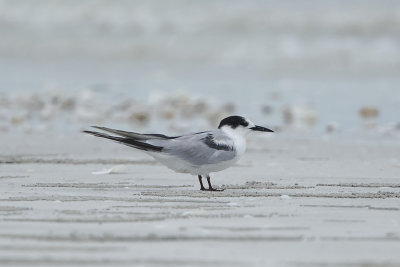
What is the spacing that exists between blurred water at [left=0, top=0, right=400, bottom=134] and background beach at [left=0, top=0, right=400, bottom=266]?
0.13 feet

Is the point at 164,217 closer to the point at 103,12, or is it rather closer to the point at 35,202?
the point at 35,202

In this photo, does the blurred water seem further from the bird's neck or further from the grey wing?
the grey wing

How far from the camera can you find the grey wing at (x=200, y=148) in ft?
18.0

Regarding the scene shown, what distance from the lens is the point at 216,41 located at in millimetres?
16953

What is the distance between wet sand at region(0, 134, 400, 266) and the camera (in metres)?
3.44

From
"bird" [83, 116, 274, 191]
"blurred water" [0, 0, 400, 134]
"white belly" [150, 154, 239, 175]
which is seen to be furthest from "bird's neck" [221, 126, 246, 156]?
"blurred water" [0, 0, 400, 134]

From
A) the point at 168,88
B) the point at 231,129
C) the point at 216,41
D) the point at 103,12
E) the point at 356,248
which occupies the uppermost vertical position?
the point at 103,12

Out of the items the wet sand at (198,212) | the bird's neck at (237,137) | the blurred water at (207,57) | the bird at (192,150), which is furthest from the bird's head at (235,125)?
the blurred water at (207,57)

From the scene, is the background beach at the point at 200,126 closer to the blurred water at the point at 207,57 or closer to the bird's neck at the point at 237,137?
the blurred water at the point at 207,57

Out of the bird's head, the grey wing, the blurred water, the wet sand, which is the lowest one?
the wet sand

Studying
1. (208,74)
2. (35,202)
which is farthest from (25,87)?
(35,202)

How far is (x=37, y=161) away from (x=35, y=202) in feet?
6.61

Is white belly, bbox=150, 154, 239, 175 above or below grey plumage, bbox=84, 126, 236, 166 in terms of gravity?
below

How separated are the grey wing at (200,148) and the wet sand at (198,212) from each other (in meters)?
0.20
